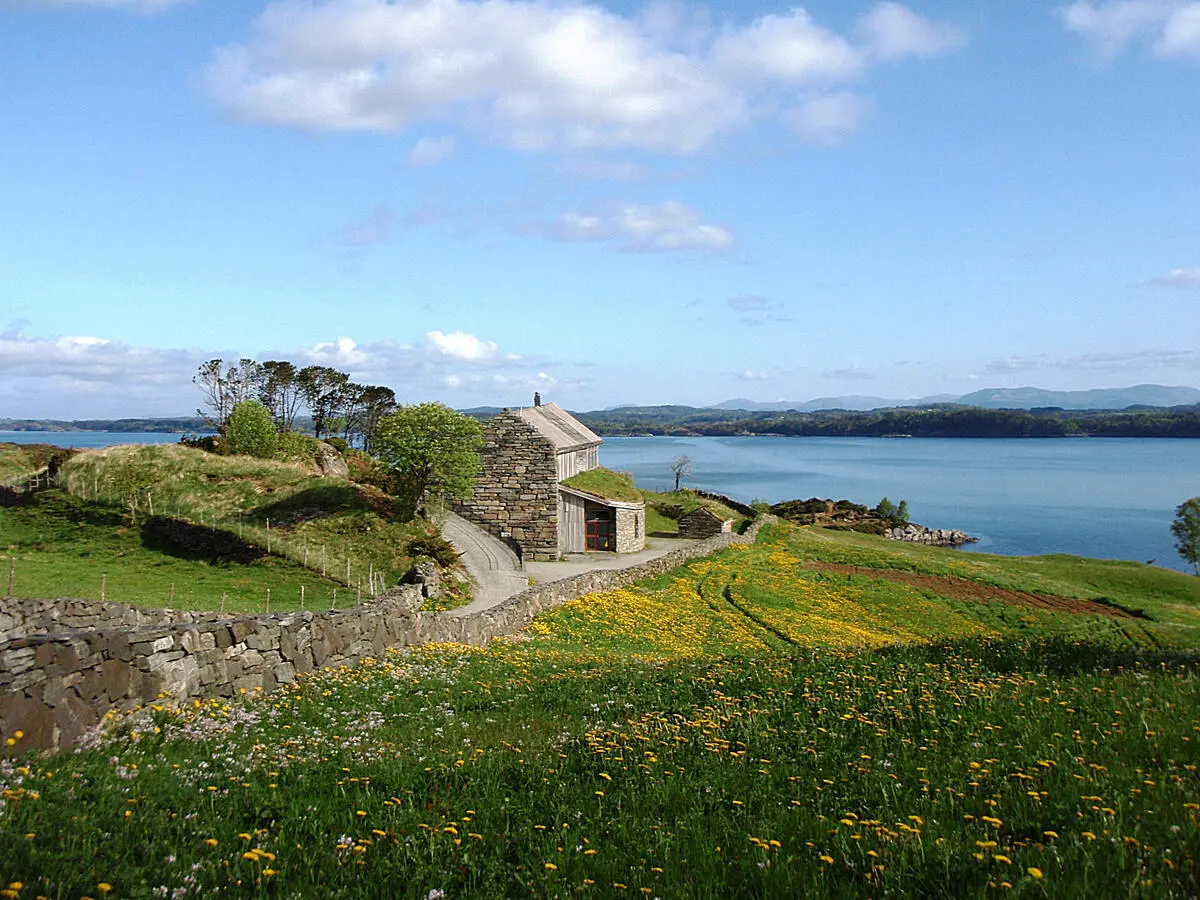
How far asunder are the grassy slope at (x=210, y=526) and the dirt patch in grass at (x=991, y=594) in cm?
2737

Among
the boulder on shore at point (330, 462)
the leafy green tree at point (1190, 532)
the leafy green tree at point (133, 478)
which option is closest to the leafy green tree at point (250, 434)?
the boulder on shore at point (330, 462)

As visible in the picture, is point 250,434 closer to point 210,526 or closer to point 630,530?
point 210,526

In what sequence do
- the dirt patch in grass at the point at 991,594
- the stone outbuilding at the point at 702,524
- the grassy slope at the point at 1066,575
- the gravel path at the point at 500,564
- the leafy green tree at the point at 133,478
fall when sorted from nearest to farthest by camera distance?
1. the gravel path at the point at 500,564
2. the leafy green tree at the point at 133,478
3. the dirt patch in grass at the point at 991,594
4. the grassy slope at the point at 1066,575
5. the stone outbuilding at the point at 702,524

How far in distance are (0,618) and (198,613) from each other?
190 inches

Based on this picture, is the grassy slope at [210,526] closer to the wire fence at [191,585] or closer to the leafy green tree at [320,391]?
the wire fence at [191,585]

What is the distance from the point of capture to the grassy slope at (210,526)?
30188 millimetres

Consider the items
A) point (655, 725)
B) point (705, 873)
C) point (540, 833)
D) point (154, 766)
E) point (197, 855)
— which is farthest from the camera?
point (655, 725)

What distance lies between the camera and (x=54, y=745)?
970cm

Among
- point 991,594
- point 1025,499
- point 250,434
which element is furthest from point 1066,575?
point 1025,499

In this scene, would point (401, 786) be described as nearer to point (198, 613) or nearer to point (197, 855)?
point (197, 855)

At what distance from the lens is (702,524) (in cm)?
6181

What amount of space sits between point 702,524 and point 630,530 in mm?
10618

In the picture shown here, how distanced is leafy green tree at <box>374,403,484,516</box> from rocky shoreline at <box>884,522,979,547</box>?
74.9 metres

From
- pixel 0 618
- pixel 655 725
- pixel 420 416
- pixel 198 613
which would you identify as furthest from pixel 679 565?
pixel 655 725
